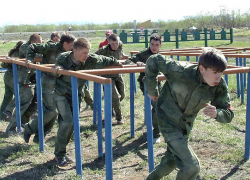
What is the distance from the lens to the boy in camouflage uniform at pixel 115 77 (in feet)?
22.8

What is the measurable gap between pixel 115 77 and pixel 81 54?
8.85 feet

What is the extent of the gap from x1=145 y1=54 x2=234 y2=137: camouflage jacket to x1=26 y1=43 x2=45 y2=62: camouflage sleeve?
2931mm

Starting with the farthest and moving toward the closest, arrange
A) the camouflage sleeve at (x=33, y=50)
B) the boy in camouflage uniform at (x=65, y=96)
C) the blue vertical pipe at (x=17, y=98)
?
1. the blue vertical pipe at (x=17, y=98)
2. the camouflage sleeve at (x=33, y=50)
3. the boy in camouflage uniform at (x=65, y=96)

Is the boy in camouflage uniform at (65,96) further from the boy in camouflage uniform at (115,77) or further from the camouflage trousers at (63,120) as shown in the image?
the boy in camouflage uniform at (115,77)

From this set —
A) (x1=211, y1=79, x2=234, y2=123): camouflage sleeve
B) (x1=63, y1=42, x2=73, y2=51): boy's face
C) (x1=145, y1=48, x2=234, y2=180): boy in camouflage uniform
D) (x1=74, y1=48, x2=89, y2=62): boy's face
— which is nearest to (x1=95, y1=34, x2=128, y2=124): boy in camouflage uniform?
(x1=63, y1=42, x2=73, y2=51): boy's face

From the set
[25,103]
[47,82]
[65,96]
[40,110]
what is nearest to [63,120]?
[65,96]

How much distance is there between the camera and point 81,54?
4.57 metres

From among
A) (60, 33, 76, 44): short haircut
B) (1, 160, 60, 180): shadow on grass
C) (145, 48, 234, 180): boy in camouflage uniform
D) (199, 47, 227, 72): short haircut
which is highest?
(60, 33, 76, 44): short haircut

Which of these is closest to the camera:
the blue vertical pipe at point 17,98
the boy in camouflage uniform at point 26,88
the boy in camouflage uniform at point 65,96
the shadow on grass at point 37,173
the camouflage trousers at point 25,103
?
the shadow on grass at point 37,173

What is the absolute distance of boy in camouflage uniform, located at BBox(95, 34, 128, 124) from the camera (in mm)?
6949

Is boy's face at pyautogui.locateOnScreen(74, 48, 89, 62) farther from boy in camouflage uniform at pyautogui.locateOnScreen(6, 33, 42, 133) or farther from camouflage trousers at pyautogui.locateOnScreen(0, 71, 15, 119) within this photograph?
camouflage trousers at pyautogui.locateOnScreen(0, 71, 15, 119)

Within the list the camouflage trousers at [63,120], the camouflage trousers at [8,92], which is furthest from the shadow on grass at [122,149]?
the camouflage trousers at [8,92]

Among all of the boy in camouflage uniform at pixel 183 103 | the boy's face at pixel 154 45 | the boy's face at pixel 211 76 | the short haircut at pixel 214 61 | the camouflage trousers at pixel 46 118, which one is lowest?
the camouflage trousers at pixel 46 118

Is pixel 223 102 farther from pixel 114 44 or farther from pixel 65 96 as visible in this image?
pixel 114 44
